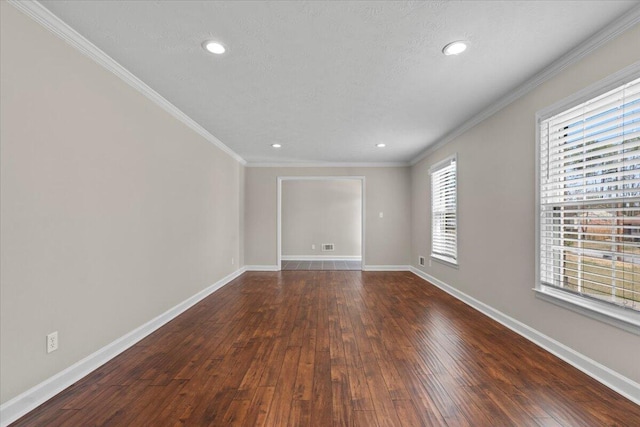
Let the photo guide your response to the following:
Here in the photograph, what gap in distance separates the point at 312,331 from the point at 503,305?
211cm

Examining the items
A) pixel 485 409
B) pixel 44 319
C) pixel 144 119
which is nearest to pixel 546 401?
pixel 485 409

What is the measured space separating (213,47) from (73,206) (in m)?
1.54

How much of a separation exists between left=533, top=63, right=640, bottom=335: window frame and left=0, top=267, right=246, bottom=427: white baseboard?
12.3ft

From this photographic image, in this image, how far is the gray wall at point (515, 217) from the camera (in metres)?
2.03

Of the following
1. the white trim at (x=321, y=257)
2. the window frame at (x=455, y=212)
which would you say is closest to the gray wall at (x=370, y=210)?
the window frame at (x=455, y=212)

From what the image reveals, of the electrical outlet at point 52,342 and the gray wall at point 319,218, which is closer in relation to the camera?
the electrical outlet at point 52,342

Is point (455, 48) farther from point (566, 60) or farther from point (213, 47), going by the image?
point (213, 47)

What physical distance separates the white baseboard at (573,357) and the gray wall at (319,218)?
5.13m

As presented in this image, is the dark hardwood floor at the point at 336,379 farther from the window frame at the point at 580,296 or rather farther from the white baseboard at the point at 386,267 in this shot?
the white baseboard at the point at 386,267

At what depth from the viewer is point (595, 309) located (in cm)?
211

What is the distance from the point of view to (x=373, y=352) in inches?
99.3

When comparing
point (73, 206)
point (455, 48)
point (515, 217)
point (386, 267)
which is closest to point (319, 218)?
point (386, 267)

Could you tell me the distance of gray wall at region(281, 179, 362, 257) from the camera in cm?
866

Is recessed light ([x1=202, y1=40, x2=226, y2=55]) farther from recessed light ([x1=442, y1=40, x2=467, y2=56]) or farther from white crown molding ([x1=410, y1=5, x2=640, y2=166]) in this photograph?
white crown molding ([x1=410, y1=5, x2=640, y2=166])
